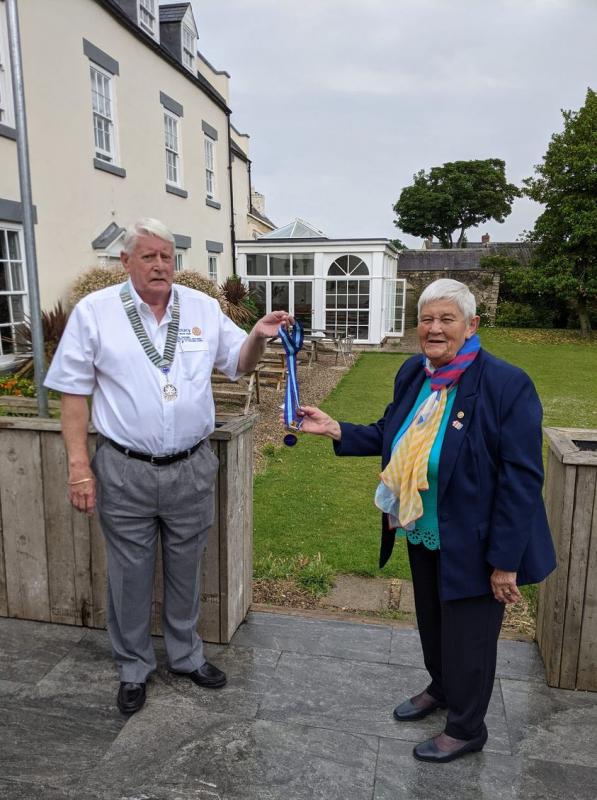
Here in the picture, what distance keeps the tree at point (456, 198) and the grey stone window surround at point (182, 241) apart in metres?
34.0

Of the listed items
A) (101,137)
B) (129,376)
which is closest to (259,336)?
(129,376)

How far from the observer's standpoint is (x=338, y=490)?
5719 millimetres

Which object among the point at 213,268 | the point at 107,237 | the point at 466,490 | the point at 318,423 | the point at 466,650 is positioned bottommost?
the point at 466,650

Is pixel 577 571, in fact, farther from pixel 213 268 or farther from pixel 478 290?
pixel 478 290

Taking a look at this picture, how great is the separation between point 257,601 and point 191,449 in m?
1.46

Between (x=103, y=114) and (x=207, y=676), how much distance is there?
10.2m

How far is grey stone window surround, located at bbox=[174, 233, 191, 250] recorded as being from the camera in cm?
1320

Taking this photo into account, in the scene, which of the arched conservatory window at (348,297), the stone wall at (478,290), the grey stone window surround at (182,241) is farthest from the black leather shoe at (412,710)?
the stone wall at (478,290)

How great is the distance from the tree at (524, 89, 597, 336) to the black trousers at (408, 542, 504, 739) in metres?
19.0

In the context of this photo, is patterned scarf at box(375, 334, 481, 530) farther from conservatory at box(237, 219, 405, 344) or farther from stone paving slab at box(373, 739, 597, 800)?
conservatory at box(237, 219, 405, 344)

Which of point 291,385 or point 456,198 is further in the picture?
point 456,198

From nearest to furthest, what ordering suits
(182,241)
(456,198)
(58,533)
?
(58,533)
(182,241)
(456,198)

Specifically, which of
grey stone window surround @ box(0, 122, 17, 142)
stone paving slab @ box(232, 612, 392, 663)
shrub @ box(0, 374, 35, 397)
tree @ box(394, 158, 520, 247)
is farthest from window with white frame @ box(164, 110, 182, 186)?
tree @ box(394, 158, 520, 247)

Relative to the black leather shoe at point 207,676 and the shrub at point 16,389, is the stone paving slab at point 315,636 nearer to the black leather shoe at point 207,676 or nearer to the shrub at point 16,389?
the black leather shoe at point 207,676
